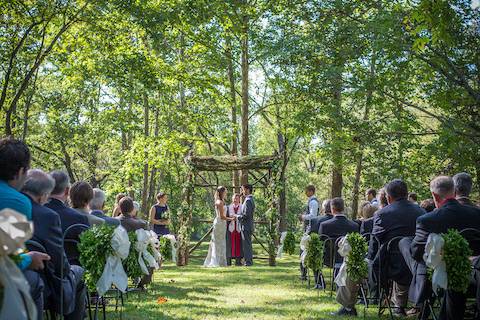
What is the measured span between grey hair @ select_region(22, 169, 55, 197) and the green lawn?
309 cm

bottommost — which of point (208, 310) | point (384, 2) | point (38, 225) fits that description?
point (208, 310)

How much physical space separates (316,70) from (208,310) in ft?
29.5

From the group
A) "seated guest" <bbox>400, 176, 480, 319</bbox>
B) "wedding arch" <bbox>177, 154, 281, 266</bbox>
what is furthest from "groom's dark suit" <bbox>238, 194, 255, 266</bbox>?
"seated guest" <bbox>400, 176, 480, 319</bbox>

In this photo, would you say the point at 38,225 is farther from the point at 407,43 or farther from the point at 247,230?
the point at 247,230

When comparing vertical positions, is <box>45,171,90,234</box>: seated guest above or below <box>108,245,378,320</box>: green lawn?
above

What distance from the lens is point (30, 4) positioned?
13719 mm

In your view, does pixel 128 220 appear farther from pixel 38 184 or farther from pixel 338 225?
pixel 38 184

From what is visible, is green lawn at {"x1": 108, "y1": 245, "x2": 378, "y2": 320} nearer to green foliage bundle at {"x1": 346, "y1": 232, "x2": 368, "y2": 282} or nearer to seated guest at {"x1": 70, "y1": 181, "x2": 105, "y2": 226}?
green foliage bundle at {"x1": 346, "y1": 232, "x2": 368, "y2": 282}

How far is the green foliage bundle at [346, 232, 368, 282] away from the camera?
7258mm

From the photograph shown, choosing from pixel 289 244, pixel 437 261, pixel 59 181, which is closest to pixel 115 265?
pixel 59 181

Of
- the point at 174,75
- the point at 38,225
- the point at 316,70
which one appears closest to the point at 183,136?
the point at 174,75

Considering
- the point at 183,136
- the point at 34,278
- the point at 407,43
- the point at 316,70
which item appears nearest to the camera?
the point at 34,278

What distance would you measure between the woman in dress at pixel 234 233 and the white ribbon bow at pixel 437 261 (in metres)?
12.6

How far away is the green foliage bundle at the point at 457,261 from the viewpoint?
5.28 metres
